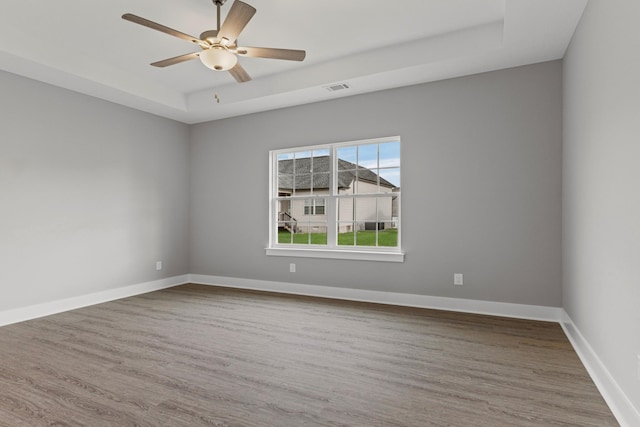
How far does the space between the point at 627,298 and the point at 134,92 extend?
5.15m

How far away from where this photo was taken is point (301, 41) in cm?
371

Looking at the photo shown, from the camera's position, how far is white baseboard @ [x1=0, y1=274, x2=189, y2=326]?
376 centimetres

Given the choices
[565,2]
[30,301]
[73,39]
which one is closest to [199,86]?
[73,39]

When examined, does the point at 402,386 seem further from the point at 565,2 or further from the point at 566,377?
the point at 565,2

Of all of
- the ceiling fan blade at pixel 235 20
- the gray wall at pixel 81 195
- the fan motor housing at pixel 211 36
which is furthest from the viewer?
the gray wall at pixel 81 195

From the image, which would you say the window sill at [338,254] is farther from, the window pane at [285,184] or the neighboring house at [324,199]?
the window pane at [285,184]

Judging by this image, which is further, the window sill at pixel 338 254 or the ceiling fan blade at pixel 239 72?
the window sill at pixel 338 254

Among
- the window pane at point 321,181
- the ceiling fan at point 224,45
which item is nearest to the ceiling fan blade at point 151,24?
the ceiling fan at point 224,45

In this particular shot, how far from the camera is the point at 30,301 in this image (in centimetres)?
391

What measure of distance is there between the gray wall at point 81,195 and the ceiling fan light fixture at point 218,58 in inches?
94.7

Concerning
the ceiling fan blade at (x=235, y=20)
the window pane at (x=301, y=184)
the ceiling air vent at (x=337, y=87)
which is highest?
the ceiling air vent at (x=337, y=87)

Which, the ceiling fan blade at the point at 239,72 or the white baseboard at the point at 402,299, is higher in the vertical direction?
the ceiling fan blade at the point at 239,72

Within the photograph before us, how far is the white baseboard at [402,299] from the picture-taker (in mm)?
3723

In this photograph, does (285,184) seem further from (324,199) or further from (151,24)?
(151,24)
